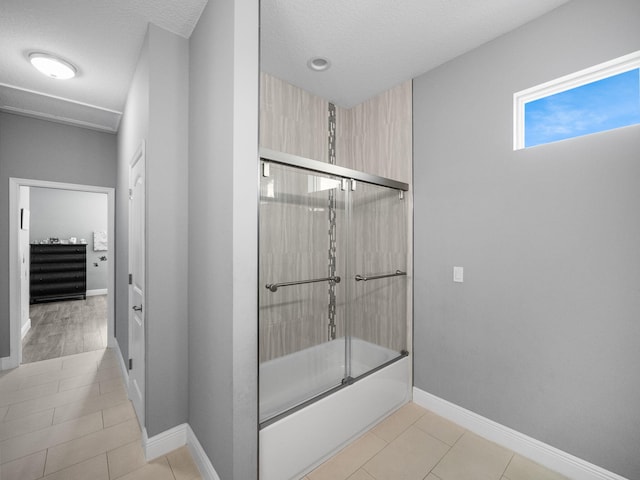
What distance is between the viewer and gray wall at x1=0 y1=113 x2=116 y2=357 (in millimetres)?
2977

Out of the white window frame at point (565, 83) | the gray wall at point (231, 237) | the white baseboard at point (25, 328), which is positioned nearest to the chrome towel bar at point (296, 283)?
the gray wall at point (231, 237)

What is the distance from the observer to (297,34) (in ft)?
6.38

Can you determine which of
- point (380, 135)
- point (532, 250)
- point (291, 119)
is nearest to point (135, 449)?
point (291, 119)

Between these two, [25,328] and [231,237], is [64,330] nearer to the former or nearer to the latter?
[25,328]

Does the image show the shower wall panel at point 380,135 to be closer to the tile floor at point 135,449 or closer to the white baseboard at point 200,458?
the tile floor at point 135,449

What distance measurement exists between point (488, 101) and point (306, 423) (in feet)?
7.98

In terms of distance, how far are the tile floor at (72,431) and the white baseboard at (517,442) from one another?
1.78 metres

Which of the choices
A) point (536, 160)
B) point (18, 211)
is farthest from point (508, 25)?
point (18, 211)

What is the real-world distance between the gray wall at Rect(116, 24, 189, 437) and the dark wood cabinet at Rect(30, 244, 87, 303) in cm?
606

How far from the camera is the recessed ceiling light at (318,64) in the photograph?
7.31ft

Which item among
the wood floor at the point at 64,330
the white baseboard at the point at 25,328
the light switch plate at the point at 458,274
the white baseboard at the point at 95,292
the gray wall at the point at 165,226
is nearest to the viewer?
the gray wall at the point at 165,226

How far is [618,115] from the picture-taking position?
63.0 inches

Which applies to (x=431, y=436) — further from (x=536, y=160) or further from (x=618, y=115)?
(x=618, y=115)

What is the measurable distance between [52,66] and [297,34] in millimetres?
2010
